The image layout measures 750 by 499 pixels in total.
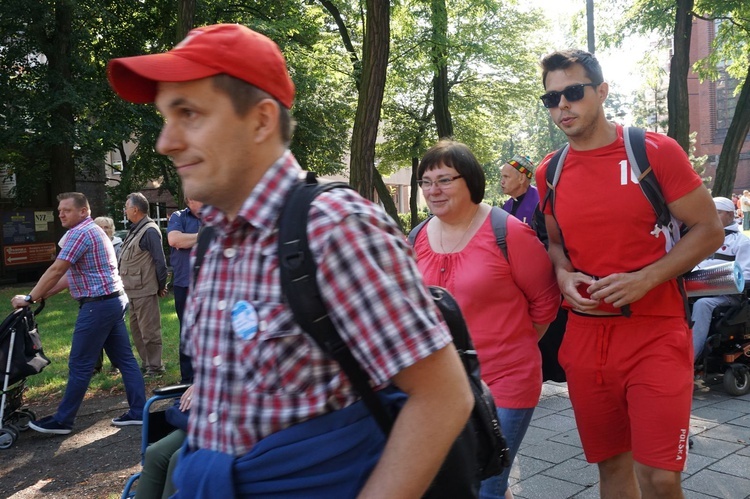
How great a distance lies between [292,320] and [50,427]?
20.8 ft

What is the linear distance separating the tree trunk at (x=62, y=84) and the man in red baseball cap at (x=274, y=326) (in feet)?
71.2

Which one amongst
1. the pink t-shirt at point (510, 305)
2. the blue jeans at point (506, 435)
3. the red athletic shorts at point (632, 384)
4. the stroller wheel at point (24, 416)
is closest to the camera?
the red athletic shorts at point (632, 384)

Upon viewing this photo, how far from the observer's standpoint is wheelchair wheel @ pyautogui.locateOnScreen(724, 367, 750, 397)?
7.57m

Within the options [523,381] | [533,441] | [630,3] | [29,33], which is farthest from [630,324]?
[29,33]

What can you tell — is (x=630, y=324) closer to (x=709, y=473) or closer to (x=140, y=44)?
(x=709, y=473)

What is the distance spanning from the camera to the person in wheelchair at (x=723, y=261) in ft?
25.0

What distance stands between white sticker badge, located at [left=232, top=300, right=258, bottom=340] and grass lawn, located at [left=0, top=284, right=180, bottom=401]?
750 cm

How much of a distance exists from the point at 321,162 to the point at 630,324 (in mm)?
25839

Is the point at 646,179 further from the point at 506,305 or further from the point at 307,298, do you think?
the point at 307,298

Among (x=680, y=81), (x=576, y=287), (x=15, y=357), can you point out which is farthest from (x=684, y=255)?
(x=680, y=81)

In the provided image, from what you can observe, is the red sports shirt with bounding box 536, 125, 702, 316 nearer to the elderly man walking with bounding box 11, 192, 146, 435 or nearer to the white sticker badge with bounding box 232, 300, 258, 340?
the white sticker badge with bounding box 232, 300, 258, 340

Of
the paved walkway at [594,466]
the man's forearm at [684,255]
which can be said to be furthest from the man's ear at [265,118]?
the paved walkway at [594,466]

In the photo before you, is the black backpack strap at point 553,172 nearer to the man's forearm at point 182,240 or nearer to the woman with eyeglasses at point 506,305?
the woman with eyeglasses at point 506,305

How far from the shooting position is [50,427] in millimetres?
6816
